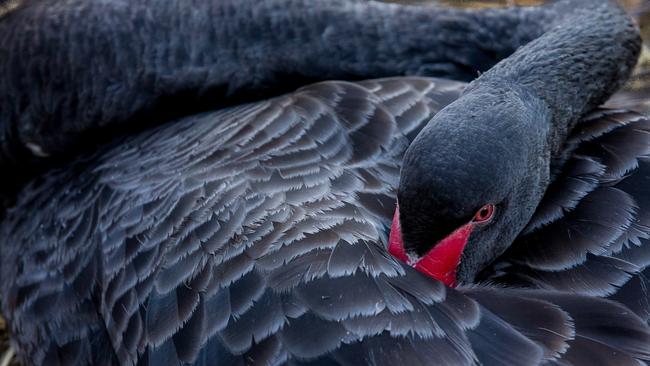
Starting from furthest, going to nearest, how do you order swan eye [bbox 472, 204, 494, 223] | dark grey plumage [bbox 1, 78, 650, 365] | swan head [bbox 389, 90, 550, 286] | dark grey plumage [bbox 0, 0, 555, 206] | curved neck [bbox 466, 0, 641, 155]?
1. dark grey plumage [bbox 0, 0, 555, 206]
2. curved neck [bbox 466, 0, 641, 155]
3. swan eye [bbox 472, 204, 494, 223]
4. swan head [bbox 389, 90, 550, 286]
5. dark grey plumage [bbox 1, 78, 650, 365]

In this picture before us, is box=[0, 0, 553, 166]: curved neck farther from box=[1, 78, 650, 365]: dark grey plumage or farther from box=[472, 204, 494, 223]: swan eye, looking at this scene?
box=[472, 204, 494, 223]: swan eye

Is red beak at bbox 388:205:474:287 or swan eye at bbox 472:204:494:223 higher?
swan eye at bbox 472:204:494:223

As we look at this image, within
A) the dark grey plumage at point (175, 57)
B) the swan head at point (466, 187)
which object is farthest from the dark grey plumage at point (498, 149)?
the dark grey plumage at point (175, 57)

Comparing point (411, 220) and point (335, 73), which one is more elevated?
point (411, 220)

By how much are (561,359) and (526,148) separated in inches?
28.3

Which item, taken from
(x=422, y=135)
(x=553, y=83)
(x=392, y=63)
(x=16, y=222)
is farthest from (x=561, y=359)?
(x=16, y=222)

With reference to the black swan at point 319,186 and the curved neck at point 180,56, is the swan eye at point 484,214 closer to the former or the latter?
the black swan at point 319,186

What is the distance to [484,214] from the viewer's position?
2668 mm

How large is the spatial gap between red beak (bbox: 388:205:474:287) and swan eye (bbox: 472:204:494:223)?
3 cm

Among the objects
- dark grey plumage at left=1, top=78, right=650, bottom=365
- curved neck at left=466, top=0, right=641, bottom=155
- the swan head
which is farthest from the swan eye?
curved neck at left=466, top=0, right=641, bottom=155

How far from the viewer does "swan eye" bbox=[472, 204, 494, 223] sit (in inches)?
104

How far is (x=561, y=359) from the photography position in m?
2.32

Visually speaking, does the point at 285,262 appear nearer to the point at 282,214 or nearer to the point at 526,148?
the point at 282,214

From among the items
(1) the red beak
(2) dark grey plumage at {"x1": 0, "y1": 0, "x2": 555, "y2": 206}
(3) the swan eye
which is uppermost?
(3) the swan eye
